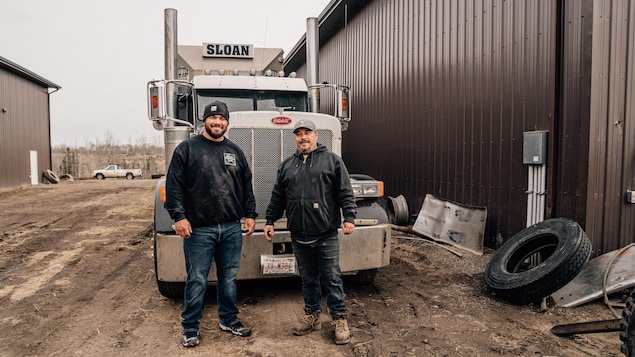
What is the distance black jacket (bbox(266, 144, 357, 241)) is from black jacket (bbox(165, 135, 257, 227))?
0.52 m

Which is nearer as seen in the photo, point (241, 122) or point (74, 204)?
point (241, 122)

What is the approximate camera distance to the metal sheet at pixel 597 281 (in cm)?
485

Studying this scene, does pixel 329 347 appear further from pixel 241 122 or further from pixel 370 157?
pixel 370 157

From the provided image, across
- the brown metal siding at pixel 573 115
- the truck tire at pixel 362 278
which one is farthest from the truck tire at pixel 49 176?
the brown metal siding at pixel 573 115

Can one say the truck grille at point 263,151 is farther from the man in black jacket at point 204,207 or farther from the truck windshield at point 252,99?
the truck windshield at point 252,99

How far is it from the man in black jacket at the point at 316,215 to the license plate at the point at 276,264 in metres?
0.47

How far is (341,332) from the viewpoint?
402cm

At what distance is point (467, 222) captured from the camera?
794 centimetres

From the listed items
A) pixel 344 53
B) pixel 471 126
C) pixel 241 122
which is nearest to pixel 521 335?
pixel 241 122

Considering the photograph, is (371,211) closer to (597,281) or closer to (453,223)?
(597,281)

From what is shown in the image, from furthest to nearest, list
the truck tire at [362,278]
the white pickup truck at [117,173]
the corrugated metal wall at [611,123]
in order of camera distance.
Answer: the white pickup truck at [117,173] < the corrugated metal wall at [611,123] < the truck tire at [362,278]

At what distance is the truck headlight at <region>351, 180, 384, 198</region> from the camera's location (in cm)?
520

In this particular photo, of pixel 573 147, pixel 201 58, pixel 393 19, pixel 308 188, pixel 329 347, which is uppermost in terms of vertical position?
pixel 393 19

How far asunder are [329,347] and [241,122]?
2526mm
